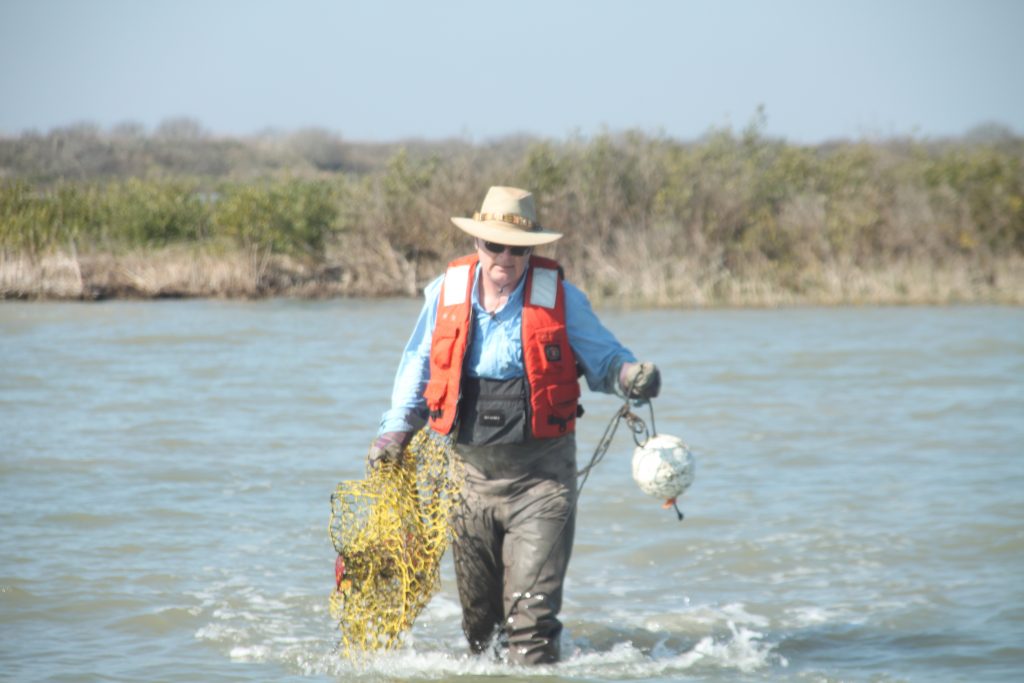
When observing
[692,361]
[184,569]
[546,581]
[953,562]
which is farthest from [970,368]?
[546,581]

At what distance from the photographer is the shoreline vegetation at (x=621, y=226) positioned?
28562 mm

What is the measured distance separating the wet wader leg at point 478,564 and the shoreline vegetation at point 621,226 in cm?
2242

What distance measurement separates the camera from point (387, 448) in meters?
5.38

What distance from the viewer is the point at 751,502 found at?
10289 millimetres

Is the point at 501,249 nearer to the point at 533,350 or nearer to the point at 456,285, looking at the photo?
the point at 456,285

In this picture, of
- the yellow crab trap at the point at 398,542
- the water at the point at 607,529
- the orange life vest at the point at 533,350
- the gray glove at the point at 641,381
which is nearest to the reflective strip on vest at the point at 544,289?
the orange life vest at the point at 533,350

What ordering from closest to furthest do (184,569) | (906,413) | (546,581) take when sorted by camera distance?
1. (546,581)
2. (184,569)
3. (906,413)

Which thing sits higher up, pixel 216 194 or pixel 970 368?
pixel 216 194

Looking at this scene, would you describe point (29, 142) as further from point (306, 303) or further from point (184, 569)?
point (184, 569)

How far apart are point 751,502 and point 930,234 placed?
21880mm

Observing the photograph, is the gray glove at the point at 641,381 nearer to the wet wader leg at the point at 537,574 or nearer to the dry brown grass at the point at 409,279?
the wet wader leg at the point at 537,574

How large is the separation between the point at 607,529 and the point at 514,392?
448 cm

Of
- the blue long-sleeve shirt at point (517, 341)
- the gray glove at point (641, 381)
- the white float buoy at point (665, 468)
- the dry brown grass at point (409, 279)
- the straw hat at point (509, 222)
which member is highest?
the straw hat at point (509, 222)

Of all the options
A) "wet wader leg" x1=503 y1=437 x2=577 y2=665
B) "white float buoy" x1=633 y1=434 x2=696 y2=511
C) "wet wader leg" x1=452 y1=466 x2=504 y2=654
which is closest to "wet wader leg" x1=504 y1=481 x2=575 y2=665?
"wet wader leg" x1=503 y1=437 x2=577 y2=665
